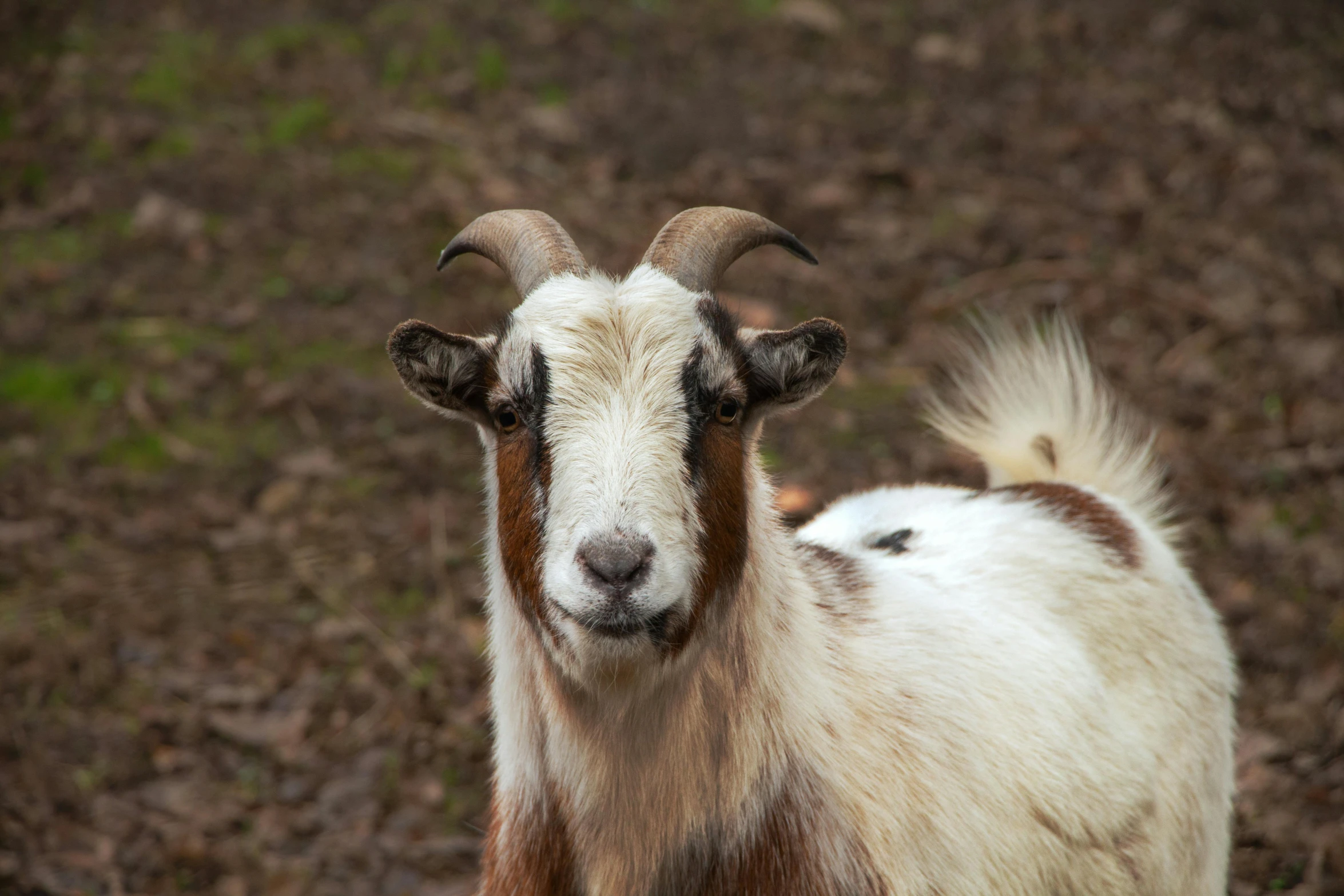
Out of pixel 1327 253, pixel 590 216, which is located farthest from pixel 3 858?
pixel 1327 253

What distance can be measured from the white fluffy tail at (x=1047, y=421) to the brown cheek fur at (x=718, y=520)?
1.83 metres

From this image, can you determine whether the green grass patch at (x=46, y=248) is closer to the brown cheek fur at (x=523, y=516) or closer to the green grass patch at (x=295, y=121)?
the green grass patch at (x=295, y=121)

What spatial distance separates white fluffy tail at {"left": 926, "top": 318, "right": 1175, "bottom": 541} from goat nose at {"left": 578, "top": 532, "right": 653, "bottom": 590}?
2.30 metres

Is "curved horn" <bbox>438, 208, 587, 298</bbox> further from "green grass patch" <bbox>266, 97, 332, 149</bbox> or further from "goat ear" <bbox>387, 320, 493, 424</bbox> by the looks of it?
"green grass patch" <bbox>266, 97, 332, 149</bbox>

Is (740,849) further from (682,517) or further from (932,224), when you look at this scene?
(932,224)

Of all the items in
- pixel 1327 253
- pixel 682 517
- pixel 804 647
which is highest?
pixel 1327 253

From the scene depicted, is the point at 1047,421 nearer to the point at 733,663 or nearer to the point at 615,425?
the point at 733,663

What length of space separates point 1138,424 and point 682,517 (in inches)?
102

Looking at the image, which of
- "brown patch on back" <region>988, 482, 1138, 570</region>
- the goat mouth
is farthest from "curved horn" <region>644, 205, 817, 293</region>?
"brown patch on back" <region>988, 482, 1138, 570</region>

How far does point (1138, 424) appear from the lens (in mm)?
4711

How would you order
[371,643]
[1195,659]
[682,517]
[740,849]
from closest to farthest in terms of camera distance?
1. [682,517]
2. [740,849]
3. [1195,659]
4. [371,643]

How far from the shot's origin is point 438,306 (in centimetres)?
828

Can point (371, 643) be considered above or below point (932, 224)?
below

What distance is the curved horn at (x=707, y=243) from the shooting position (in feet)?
10.6
